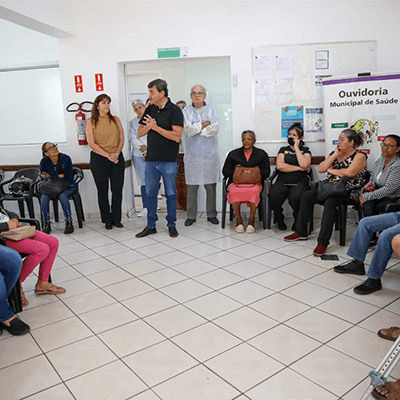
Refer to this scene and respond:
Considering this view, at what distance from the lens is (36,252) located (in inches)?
123

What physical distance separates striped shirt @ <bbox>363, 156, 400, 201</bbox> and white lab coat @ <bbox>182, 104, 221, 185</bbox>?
6.38 feet

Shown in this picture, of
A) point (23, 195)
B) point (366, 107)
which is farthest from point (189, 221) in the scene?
point (366, 107)

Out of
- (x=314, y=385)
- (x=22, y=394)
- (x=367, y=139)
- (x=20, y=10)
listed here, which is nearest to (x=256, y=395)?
(x=314, y=385)

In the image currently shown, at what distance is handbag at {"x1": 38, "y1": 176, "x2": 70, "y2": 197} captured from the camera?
5.09 meters

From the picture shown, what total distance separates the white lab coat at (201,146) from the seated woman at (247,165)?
294mm

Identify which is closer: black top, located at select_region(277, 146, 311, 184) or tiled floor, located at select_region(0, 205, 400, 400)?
tiled floor, located at select_region(0, 205, 400, 400)

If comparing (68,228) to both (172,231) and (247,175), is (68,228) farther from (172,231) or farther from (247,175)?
(247,175)

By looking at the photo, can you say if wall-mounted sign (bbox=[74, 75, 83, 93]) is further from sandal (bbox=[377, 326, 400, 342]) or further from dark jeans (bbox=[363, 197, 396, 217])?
sandal (bbox=[377, 326, 400, 342])

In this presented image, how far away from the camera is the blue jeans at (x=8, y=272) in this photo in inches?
107

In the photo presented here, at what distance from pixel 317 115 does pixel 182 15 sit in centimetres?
210

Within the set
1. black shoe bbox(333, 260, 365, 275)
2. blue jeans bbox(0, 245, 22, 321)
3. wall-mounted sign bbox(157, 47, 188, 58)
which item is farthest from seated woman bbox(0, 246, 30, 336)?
wall-mounted sign bbox(157, 47, 188, 58)

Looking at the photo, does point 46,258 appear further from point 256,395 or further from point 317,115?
point 317,115

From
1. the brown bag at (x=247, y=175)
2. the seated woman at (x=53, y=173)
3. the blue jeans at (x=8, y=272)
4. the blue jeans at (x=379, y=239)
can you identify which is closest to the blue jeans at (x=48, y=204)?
the seated woman at (x=53, y=173)

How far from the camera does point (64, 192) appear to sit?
5184mm
